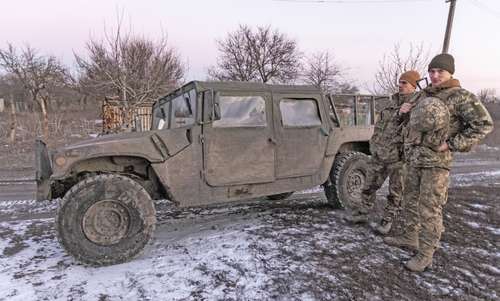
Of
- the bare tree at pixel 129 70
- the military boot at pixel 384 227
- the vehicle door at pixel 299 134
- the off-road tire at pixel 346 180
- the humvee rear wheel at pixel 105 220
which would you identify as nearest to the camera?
the humvee rear wheel at pixel 105 220

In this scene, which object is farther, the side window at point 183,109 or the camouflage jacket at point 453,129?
the side window at point 183,109

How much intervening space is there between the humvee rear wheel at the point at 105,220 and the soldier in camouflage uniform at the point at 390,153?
253 centimetres

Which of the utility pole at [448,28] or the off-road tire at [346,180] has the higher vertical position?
the utility pole at [448,28]

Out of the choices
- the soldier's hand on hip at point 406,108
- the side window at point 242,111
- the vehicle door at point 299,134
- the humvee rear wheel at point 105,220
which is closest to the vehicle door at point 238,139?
the side window at point 242,111

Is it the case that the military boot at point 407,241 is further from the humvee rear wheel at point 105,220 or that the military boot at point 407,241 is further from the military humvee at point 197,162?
the humvee rear wheel at point 105,220

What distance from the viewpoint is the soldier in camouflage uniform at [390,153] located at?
3975 mm

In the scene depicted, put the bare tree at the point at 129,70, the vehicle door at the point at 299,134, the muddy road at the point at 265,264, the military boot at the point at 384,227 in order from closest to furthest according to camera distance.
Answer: the muddy road at the point at 265,264 → the military boot at the point at 384,227 → the vehicle door at the point at 299,134 → the bare tree at the point at 129,70

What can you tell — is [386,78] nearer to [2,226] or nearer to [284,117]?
[284,117]

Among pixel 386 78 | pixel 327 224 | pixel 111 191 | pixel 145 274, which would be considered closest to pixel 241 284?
pixel 145 274

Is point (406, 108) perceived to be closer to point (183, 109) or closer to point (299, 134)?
point (299, 134)

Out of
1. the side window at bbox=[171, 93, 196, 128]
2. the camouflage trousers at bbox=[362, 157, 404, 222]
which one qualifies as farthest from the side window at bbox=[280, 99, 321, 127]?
the side window at bbox=[171, 93, 196, 128]

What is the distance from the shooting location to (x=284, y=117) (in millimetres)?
4383

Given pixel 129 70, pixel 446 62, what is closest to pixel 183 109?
pixel 446 62

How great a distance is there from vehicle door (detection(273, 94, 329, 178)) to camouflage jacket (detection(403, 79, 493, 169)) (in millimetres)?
1433
